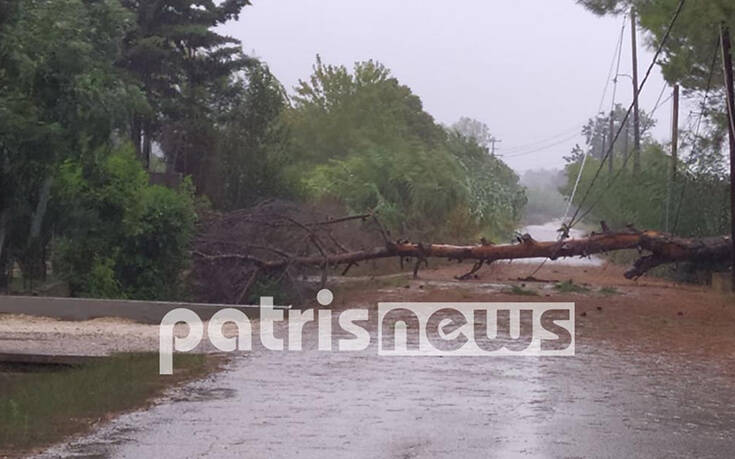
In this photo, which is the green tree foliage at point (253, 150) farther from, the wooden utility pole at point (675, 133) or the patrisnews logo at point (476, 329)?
the patrisnews logo at point (476, 329)

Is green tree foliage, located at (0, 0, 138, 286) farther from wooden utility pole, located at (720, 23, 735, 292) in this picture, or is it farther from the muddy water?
wooden utility pole, located at (720, 23, 735, 292)

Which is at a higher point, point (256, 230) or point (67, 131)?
point (67, 131)

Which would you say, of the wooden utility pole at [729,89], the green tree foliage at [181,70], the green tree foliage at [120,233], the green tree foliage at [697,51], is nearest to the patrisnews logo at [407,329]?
the green tree foliage at [120,233]

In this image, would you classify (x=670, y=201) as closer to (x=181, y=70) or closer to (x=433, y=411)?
(x=181, y=70)

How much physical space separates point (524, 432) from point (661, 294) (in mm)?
16182

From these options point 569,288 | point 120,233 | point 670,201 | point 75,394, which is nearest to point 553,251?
point 569,288

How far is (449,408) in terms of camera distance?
980 cm

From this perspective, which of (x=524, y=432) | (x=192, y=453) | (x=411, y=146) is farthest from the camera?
(x=411, y=146)

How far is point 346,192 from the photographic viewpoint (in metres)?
33.9

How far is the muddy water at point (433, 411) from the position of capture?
8016 mm

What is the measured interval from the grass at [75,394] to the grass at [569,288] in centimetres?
1223

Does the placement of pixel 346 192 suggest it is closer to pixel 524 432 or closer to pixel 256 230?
pixel 256 230

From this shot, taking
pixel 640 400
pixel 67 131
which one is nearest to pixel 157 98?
pixel 67 131

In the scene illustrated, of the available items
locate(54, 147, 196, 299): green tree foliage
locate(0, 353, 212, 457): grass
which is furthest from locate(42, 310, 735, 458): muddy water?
locate(54, 147, 196, 299): green tree foliage
